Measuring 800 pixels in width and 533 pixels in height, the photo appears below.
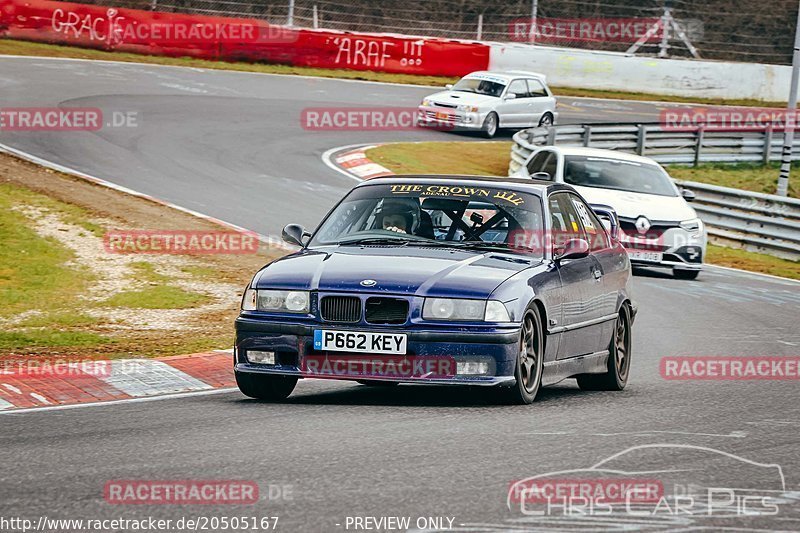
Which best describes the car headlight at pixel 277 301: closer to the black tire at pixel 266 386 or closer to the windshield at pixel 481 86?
the black tire at pixel 266 386

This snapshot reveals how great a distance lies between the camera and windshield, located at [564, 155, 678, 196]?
20.0m

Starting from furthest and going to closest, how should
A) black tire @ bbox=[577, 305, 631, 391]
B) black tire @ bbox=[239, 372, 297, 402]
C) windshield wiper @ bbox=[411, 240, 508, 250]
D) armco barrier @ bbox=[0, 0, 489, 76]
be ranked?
armco barrier @ bbox=[0, 0, 489, 76], black tire @ bbox=[577, 305, 631, 391], windshield wiper @ bbox=[411, 240, 508, 250], black tire @ bbox=[239, 372, 297, 402]

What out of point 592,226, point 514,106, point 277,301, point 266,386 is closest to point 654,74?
point 514,106

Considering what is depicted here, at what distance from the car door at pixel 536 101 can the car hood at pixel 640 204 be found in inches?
624

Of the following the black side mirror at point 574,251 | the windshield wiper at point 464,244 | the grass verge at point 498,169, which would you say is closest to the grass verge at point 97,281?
A: the windshield wiper at point 464,244

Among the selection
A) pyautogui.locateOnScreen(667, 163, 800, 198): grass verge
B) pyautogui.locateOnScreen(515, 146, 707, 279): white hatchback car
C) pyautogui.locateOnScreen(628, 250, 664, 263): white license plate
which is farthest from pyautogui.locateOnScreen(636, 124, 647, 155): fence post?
pyautogui.locateOnScreen(628, 250, 664, 263): white license plate

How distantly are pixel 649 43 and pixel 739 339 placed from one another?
3515cm

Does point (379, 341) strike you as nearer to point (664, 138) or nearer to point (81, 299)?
point (81, 299)

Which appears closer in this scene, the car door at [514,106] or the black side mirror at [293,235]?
the black side mirror at [293,235]

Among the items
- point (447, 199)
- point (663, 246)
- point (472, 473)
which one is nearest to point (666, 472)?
point (472, 473)

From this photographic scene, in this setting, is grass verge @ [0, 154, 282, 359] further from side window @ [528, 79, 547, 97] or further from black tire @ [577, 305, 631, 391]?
side window @ [528, 79, 547, 97]

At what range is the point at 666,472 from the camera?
661 cm

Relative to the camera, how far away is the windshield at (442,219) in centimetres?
952

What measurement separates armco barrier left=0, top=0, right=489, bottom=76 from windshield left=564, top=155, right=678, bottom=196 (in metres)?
20.6
